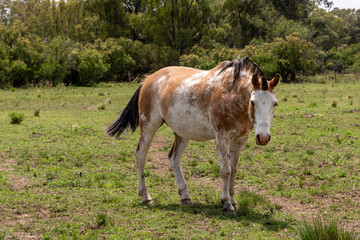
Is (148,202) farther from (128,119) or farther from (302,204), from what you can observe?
(302,204)

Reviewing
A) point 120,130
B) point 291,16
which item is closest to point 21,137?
point 120,130

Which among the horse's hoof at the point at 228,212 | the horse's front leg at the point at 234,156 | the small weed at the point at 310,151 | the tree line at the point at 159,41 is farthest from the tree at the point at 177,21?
the horse's hoof at the point at 228,212

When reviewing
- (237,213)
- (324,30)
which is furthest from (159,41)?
Result: (237,213)

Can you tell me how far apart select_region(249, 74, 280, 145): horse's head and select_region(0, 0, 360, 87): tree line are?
94.9 feet

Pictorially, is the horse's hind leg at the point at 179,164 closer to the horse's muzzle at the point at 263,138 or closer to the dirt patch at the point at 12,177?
the horse's muzzle at the point at 263,138

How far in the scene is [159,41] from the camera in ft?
153

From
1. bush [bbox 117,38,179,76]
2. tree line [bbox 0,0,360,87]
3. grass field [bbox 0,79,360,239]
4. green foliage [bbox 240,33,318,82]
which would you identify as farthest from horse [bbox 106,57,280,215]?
bush [bbox 117,38,179,76]

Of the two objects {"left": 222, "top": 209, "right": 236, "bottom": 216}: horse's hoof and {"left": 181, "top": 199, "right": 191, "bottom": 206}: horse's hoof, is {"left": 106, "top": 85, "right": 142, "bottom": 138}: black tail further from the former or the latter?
{"left": 222, "top": 209, "right": 236, "bottom": 216}: horse's hoof

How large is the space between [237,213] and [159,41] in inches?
1648

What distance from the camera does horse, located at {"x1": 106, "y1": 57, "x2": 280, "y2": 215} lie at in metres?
5.40

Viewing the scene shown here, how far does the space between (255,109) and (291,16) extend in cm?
5394

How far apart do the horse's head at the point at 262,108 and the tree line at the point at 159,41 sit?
1139 inches

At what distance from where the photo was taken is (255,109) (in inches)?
209

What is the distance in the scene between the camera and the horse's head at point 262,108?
5.18m
